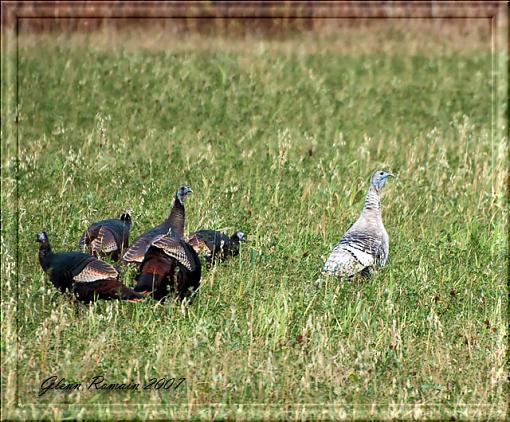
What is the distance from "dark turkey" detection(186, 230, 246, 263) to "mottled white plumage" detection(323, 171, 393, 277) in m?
1.07

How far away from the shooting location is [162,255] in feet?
25.2

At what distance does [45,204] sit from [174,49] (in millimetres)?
10348

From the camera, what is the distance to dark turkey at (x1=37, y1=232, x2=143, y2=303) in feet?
24.6

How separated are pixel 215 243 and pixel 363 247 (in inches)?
59.4

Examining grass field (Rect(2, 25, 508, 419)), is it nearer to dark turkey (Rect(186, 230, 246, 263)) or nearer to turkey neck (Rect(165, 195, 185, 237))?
dark turkey (Rect(186, 230, 246, 263))

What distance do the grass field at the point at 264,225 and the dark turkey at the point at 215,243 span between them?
137mm

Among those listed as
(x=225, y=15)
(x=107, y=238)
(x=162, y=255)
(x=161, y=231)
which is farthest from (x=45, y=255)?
(x=225, y=15)

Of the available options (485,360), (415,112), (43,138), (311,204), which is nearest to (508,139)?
(415,112)

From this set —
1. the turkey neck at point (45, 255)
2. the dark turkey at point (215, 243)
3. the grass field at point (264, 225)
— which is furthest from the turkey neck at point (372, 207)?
the turkey neck at point (45, 255)

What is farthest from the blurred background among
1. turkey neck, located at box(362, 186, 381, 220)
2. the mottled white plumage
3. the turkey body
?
the turkey body

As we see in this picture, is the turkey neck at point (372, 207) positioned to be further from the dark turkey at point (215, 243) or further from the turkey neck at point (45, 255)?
the turkey neck at point (45, 255)

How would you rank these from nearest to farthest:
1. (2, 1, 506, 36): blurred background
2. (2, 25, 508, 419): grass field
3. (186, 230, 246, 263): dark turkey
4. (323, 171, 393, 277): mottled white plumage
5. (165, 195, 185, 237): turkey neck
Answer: (2, 25, 508, 419): grass field < (323, 171, 393, 277): mottled white plumage < (186, 230, 246, 263): dark turkey < (165, 195, 185, 237): turkey neck < (2, 1, 506, 36): blurred background

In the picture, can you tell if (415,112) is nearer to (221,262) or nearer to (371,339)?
(221,262)

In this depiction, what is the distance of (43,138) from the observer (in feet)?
43.9
